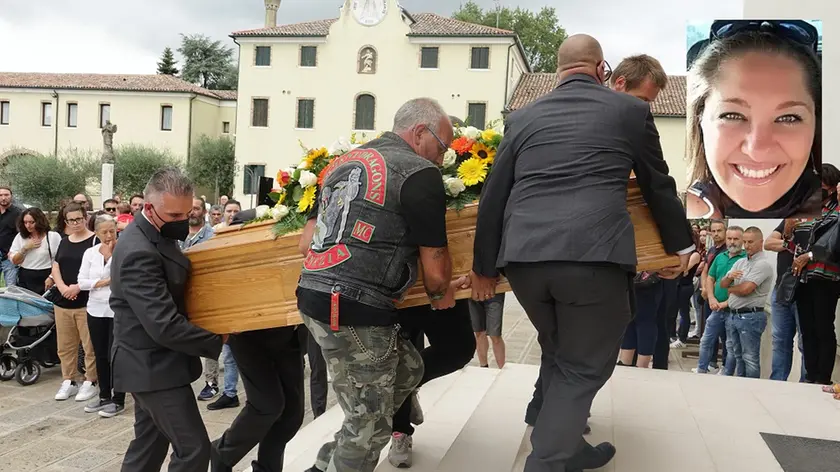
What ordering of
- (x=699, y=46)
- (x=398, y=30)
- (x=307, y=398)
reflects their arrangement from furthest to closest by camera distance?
(x=398, y=30)
(x=307, y=398)
(x=699, y=46)

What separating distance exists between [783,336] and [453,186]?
4.56 metres

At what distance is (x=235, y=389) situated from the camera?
607cm

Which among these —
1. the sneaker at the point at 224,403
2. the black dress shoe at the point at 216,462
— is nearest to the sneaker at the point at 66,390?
the sneaker at the point at 224,403

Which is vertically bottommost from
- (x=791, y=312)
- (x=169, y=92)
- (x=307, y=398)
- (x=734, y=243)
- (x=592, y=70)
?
(x=307, y=398)

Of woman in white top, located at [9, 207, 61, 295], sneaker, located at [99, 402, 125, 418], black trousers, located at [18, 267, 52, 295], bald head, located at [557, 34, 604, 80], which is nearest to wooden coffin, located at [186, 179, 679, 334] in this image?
bald head, located at [557, 34, 604, 80]

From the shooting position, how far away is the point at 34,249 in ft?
24.9

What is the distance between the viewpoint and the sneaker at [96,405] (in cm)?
582

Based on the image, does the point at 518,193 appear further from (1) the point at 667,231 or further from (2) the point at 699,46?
(2) the point at 699,46

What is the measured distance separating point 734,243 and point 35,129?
46403mm

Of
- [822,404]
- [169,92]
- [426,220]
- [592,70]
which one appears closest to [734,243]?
[822,404]

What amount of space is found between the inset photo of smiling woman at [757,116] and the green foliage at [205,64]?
57.1 metres

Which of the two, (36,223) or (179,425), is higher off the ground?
(36,223)

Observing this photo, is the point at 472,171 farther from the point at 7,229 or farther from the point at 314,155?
the point at 7,229

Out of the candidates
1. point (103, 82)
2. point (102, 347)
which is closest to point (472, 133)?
point (102, 347)
